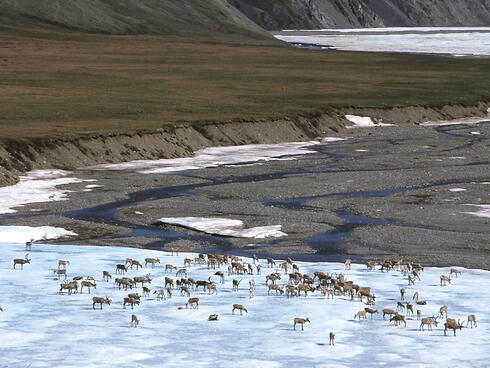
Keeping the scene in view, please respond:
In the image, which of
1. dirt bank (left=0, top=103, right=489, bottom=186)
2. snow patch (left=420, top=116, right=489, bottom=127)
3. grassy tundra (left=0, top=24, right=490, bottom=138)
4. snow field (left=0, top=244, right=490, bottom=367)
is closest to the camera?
snow field (left=0, top=244, right=490, bottom=367)

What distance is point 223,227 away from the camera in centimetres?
4103

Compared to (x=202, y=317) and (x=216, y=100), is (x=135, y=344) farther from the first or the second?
(x=216, y=100)

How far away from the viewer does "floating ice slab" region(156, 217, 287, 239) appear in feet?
131

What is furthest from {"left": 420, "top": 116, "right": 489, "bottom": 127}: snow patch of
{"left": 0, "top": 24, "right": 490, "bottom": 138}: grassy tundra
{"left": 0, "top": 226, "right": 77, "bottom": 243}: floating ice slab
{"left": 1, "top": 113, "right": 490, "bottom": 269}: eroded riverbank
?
{"left": 0, "top": 226, "right": 77, "bottom": 243}: floating ice slab

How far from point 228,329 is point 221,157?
141 feet

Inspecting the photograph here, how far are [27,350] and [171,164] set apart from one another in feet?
135

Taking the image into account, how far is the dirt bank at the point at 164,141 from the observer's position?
58.5m

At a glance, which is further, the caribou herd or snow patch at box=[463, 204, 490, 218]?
snow patch at box=[463, 204, 490, 218]

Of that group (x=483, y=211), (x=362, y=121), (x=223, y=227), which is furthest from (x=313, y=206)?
(x=362, y=121)

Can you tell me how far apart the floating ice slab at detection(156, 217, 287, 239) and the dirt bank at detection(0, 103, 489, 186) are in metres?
14.0

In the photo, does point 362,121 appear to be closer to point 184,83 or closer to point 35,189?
point 184,83

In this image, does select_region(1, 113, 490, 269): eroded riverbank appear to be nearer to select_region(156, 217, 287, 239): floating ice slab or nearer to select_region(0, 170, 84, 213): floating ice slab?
select_region(156, 217, 287, 239): floating ice slab

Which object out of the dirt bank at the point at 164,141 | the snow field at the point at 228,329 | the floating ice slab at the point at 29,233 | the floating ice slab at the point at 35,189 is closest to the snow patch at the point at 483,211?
the snow field at the point at 228,329

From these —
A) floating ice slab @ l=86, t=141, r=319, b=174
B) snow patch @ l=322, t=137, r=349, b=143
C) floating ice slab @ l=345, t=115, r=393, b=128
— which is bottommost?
floating ice slab @ l=86, t=141, r=319, b=174
